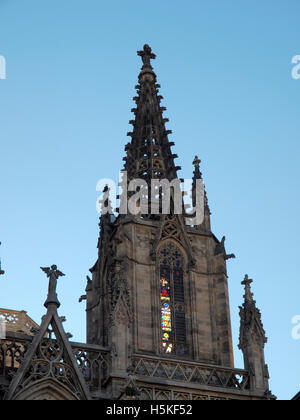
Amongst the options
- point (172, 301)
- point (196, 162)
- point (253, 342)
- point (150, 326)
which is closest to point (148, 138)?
point (196, 162)

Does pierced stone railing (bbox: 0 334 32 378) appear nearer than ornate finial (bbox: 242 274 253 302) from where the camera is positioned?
Yes

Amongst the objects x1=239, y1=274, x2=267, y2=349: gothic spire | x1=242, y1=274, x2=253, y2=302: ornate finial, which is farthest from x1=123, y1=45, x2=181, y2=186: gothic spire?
x1=239, y1=274, x2=267, y2=349: gothic spire

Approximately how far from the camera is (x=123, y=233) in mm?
41250

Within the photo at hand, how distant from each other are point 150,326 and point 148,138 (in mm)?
11198

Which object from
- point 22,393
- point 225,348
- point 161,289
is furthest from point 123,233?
point 22,393

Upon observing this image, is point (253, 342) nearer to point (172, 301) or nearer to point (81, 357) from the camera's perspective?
point (172, 301)

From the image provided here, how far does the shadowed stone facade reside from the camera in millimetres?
34438

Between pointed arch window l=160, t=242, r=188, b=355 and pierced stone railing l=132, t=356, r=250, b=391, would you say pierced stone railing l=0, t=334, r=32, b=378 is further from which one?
pointed arch window l=160, t=242, r=188, b=355

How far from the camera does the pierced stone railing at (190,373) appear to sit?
36.6m

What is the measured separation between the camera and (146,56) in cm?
5112

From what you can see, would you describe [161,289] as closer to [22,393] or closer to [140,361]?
[140,361]

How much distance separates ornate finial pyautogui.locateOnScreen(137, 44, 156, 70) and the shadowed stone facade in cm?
532

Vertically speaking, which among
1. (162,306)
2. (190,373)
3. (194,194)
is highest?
(194,194)

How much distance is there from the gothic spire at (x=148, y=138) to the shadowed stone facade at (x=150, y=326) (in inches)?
2.7
